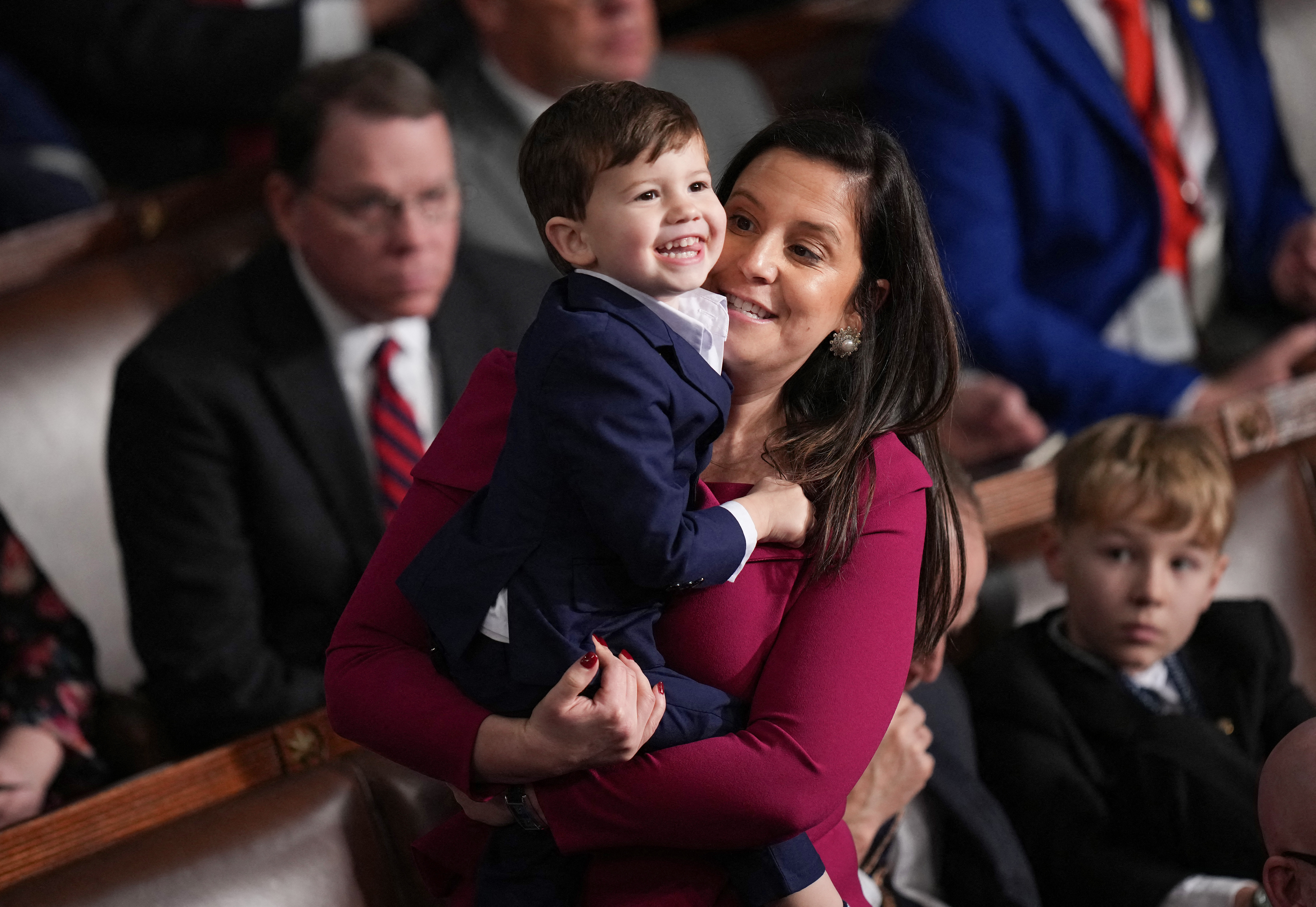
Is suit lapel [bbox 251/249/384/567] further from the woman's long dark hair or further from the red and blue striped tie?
the woman's long dark hair

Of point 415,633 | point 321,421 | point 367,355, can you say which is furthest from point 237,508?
point 415,633

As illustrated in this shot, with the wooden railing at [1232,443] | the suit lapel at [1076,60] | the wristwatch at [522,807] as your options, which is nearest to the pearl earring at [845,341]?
the wristwatch at [522,807]

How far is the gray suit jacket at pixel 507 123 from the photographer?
193cm

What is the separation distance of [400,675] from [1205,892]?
753 mm

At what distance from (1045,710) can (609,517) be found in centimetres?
73

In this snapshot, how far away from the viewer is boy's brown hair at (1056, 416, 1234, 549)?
1378mm

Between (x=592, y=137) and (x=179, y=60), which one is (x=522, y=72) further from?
(x=592, y=137)

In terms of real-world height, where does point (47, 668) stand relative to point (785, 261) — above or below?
below

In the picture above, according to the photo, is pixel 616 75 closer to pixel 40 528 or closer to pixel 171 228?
pixel 171 228

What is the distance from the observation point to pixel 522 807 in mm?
910

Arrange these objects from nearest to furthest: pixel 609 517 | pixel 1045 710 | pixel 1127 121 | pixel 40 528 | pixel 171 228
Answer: pixel 609 517, pixel 1045 710, pixel 40 528, pixel 171 228, pixel 1127 121

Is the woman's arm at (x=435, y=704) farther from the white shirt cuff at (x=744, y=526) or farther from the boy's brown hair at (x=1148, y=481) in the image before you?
the boy's brown hair at (x=1148, y=481)

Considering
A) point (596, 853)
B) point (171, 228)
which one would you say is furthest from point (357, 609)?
point (171, 228)

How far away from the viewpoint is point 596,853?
94cm
